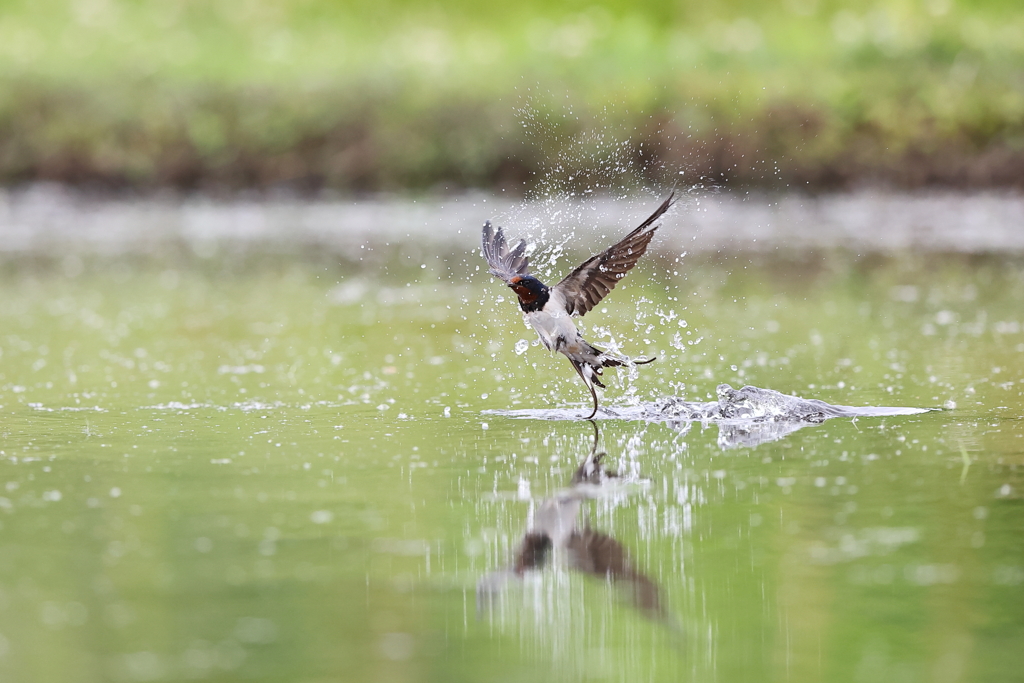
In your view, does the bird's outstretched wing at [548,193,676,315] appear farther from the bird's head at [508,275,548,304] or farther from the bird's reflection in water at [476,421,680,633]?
the bird's reflection in water at [476,421,680,633]

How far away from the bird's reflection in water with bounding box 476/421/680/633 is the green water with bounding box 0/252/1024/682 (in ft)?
0.17

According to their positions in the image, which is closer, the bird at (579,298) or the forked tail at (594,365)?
the bird at (579,298)

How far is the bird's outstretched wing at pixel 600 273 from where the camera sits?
8977 millimetres

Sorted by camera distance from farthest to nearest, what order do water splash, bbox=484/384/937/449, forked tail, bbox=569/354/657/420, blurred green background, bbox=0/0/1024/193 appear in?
blurred green background, bbox=0/0/1024/193 < forked tail, bbox=569/354/657/420 < water splash, bbox=484/384/937/449

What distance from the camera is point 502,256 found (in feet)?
32.1

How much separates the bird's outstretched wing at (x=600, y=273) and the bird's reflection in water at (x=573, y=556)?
7.09 feet

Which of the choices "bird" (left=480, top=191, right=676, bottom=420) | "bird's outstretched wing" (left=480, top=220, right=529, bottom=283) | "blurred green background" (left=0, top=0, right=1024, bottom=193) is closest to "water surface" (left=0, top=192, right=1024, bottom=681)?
"bird" (left=480, top=191, right=676, bottom=420)

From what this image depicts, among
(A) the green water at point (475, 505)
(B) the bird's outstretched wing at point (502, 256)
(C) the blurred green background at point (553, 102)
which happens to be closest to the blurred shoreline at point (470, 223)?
(C) the blurred green background at point (553, 102)

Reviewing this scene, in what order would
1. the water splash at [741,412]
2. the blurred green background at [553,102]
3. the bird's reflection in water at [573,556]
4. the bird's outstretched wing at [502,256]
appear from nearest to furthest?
the bird's reflection in water at [573,556] < the water splash at [741,412] < the bird's outstretched wing at [502,256] < the blurred green background at [553,102]

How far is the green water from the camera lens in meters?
→ 4.94

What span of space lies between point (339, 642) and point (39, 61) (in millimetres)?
26406

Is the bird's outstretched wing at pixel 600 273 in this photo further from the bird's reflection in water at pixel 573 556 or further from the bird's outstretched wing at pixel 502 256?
the bird's reflection in water at pixel 573 556

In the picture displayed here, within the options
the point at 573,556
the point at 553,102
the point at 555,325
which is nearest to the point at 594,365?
the point at 555,325

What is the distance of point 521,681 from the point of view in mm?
4664
